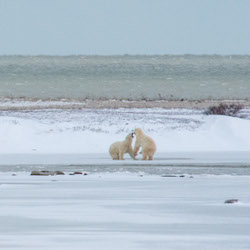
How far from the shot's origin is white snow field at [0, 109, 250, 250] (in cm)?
1038

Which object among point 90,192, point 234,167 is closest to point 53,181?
point 90,192

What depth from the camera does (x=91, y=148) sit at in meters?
25.8

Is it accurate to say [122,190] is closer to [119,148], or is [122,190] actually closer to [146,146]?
[146,146]

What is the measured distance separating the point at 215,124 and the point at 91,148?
177 inches

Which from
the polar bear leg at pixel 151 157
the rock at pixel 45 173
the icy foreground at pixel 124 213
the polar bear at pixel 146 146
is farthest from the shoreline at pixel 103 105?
the icy foreground at pixel 124 213

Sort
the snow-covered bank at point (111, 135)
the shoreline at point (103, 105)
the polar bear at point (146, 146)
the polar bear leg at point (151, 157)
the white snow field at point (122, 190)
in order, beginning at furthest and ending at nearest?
the shoreline at point (103, 105) < the snow-covered bank at point (111, 135) < the polar bear leg at point (151, 157) < the polar bear at point (146, 146) < the white snow field at point (122, 190)

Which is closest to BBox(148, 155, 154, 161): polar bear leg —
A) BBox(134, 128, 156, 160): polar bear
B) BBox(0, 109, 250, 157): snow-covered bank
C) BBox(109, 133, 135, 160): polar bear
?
BBox(134, 128, 156, 160): polar bear

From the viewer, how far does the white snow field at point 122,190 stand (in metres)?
10.4

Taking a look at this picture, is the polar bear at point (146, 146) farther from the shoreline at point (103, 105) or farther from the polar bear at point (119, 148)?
the shoreline at point (103, 105)

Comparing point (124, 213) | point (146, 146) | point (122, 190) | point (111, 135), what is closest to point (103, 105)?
point (111, 135)

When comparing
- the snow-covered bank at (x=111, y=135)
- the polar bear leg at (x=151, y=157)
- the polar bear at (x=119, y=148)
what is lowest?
the polar bear leg at (x=151, y=157)

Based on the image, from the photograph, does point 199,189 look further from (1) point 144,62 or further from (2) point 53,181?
(1) point 144,62

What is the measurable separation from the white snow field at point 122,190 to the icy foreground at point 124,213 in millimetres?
10

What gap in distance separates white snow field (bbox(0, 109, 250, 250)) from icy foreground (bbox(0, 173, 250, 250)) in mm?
10
